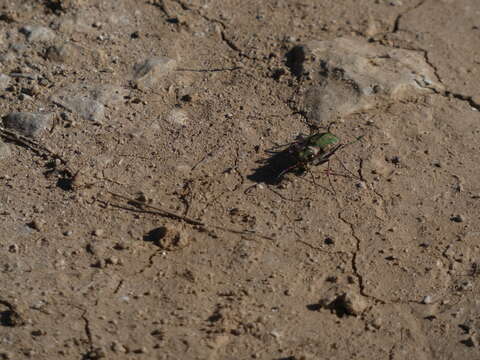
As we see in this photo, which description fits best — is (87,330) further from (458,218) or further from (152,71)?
(458,218)

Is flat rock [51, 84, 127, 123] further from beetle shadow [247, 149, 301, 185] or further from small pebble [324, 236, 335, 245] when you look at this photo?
small pebble [324, 236, 335, 245]

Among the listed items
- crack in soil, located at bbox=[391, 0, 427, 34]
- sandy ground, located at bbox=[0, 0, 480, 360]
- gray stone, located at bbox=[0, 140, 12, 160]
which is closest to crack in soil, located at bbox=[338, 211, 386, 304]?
sandy ground, located at bbox=[0, 0, 480, 360]

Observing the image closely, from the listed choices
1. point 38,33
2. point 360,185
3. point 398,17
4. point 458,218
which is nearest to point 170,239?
point 360,185

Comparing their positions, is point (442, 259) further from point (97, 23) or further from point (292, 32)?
point (97, 23)

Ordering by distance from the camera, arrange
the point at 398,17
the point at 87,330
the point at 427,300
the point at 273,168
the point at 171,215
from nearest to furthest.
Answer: the point at 87,330 → the point at 427,300 → the point at 171,215 → the point at 273,168 → the point at 398,17

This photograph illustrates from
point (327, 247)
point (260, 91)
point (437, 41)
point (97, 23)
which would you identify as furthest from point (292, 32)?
point (327, 247)

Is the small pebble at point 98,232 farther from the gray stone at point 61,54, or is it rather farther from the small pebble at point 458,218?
the small pebble at point 458,218

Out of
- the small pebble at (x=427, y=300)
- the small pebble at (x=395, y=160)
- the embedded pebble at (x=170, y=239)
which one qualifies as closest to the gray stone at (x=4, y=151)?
the embedded pebble at (x=170, y=239)
